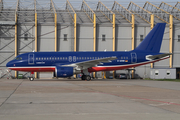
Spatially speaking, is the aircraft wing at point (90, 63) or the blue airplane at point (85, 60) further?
the blue airplane at point (85, 60)

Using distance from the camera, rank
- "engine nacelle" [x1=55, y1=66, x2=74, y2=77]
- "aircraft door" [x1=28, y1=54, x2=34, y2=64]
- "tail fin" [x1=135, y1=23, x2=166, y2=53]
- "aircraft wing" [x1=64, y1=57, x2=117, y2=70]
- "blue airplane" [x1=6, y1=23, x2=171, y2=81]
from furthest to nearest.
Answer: "tail fin" [x1=135, y1=23, x2=166, y2=53], "aircraft door" [x1=28, y1=54, x2=34, y2=64], "blue airplane" [x1=6, y1=23, x2=171, y2=81], "aircraft wing" [x1=64, y1=57, x2=117, y2=70], "engine nacelle" [x1=55, y1=66, x2=74, y2=77]

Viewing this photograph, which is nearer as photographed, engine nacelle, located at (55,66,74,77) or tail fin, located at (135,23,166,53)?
engine nacelle, located at (55,66,74,77)

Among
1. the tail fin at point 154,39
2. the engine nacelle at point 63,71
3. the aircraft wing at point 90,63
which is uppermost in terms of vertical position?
the tail fin at point 154,39

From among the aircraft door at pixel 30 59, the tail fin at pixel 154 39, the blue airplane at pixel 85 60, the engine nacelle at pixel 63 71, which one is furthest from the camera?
the tail fin at pixel 154 39

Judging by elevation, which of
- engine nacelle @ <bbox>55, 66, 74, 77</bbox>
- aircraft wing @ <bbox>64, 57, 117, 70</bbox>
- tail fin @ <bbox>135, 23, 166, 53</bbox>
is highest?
tail fin @ <bbox>135, 23, 166, 53</bbox>

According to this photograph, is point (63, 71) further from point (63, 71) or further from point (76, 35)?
point (76, 35)

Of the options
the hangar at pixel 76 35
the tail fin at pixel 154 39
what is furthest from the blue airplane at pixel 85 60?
the hangar at pixel 76 35

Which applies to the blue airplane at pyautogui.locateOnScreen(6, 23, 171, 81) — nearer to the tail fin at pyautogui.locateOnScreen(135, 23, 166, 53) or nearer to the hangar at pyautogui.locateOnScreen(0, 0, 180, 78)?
the tail fin at pyautogui.locateOnScreen(135, 23, 166, 53)

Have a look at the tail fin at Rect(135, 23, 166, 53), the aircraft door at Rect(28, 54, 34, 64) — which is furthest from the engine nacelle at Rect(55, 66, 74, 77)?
the tail fin at Rect(135, 23, 166, 53)

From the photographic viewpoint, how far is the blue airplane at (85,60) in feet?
102

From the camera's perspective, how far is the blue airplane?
31.1 meters

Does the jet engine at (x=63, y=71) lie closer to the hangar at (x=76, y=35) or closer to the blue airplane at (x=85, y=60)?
the blue airplane at (x=85, y=60)

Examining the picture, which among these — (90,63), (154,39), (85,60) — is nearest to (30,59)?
(85,60)

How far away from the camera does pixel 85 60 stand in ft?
106
